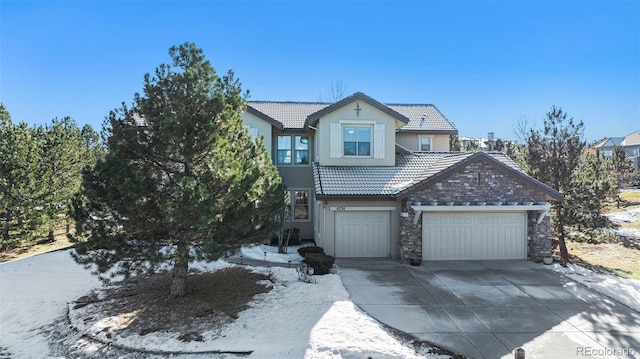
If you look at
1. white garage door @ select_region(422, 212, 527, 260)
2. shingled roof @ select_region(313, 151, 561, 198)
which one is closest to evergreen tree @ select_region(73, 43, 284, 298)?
shingled roof @ select_region(313, 151, 561, 198)

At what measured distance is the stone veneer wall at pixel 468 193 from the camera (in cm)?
1351

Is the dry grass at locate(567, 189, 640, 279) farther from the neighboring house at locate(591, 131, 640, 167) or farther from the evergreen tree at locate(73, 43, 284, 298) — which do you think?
the neighboring house at locate(591, 131, 640, 167)

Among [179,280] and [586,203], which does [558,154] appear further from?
[179,280]

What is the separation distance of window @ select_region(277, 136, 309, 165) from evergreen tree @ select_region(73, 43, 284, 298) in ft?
27.0

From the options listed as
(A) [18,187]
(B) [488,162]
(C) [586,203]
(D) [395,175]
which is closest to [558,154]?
(C) [586,203]

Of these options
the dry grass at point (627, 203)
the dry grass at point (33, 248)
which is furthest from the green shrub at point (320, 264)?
the dry grass at point (627, 203)

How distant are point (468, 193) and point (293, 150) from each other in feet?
→ 28.9

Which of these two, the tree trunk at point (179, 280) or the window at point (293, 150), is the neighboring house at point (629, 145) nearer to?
the window at point (293, 150)

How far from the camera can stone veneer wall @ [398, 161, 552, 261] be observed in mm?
13508

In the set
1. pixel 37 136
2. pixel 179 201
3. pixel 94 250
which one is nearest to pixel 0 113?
pixel 37 136

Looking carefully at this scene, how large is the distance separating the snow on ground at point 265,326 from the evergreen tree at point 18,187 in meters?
5.24

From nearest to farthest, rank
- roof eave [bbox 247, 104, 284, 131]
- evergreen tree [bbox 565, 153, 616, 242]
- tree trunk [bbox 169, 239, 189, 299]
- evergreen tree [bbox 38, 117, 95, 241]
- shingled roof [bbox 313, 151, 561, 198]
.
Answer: tree trunk [bbox 169, 239, 189, 299]
shingled roof [bbox 313, 151, 561, 198]
evergreen tree [bbox 565, 153, 616, 242]
roof eave [bbox 247, 104, 284, 131]
evergreen tree [bbox 38, 117, 95, 241]

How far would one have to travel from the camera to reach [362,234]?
47.3 ft

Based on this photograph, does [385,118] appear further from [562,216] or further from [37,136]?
[37,136]
